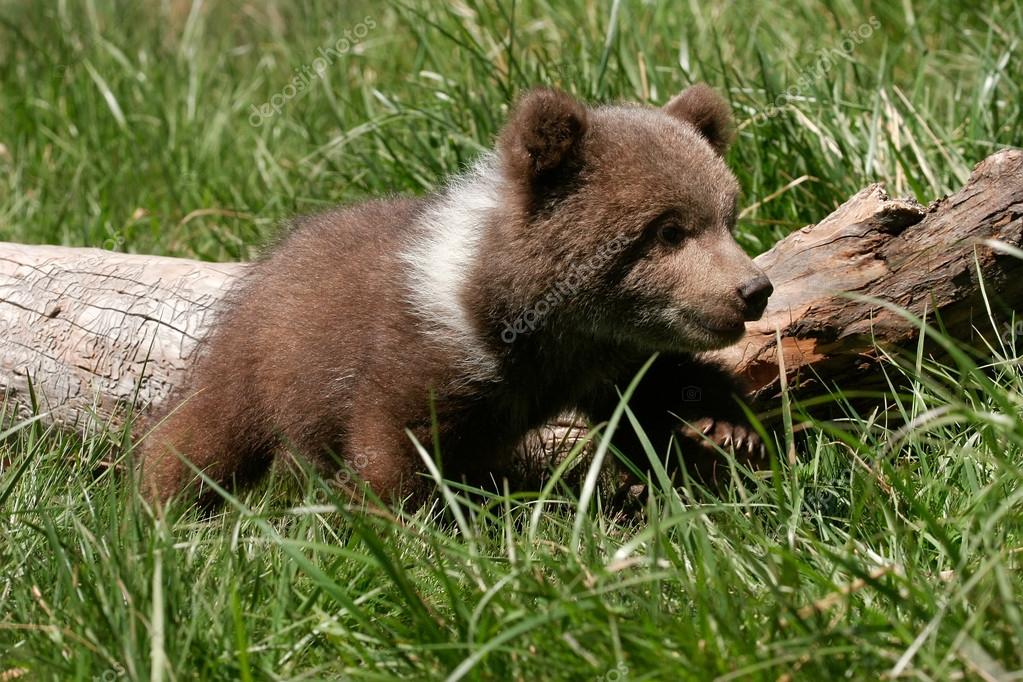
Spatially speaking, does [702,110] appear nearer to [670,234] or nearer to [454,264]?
[670,234]

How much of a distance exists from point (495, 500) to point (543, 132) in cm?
130

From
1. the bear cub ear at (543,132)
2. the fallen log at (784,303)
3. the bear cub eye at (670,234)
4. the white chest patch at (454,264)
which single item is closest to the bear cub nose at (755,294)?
the bear cub eye at (670,234)

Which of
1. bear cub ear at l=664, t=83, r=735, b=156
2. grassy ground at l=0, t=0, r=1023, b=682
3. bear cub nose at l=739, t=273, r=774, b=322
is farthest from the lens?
bear cub ear at l=664, t=83, r=735, b=156

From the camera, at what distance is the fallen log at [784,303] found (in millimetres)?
4629

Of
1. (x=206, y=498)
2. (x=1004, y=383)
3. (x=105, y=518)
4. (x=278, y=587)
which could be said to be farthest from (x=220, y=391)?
(x=1004, y=383)

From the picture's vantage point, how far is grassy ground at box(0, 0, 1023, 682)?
9.70 feet

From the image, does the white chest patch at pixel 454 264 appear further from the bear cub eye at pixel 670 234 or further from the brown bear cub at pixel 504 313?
the bear cub eye at pixel 670 234

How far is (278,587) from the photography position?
3.38 metres

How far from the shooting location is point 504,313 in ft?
14.9

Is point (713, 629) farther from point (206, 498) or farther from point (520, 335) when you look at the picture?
point (206, 498)

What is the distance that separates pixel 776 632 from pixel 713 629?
0.50ft

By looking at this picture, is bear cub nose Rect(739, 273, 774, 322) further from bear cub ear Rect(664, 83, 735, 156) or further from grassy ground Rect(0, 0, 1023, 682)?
bear cub ear Rect(664, 83, 735, 156)

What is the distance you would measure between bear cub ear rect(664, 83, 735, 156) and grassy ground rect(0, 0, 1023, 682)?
0.99 m

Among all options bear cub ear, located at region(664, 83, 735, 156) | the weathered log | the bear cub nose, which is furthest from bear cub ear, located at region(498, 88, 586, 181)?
the weathered log
